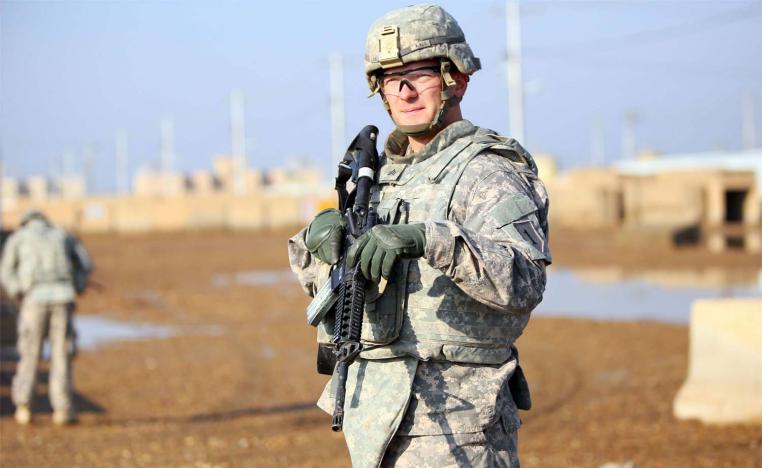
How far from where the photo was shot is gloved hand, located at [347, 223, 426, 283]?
106 inches

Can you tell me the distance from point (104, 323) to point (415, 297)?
48.4 ft

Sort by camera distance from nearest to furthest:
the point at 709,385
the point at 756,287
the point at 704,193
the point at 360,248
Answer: the point at 360,248, the point at 709,385, the point at 756,287, the point at 704,193

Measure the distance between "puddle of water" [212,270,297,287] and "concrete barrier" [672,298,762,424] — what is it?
14.6 metres

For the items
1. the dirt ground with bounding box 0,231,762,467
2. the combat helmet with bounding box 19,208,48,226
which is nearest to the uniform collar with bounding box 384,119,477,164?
the dirt ground with bounding box 0,231,762,467

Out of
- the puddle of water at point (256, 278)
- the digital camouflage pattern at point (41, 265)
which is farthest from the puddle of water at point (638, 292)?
the digital camouflage pattern at point (41, 265)

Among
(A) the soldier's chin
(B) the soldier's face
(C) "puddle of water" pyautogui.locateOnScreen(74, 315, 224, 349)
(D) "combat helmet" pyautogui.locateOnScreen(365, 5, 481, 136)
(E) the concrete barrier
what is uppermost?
(D) "combat helmet" pyautogui.locateOnScreen(365, 5, 481, 136)

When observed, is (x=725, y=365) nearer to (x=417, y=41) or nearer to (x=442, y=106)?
(x=442, y=106)

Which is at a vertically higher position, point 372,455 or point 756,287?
point 372,455

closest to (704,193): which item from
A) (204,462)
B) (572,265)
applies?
(572,265)

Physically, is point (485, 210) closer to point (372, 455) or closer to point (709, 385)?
point (372, 455)

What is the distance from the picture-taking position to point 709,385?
27.4 feet

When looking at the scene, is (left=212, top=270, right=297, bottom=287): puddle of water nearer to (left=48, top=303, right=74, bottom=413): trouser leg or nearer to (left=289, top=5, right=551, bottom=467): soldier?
(left=48, top=303, right=74, bottom=413): trouser leg

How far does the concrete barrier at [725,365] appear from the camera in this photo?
26.3 ft

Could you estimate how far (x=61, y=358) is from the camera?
902 cm
